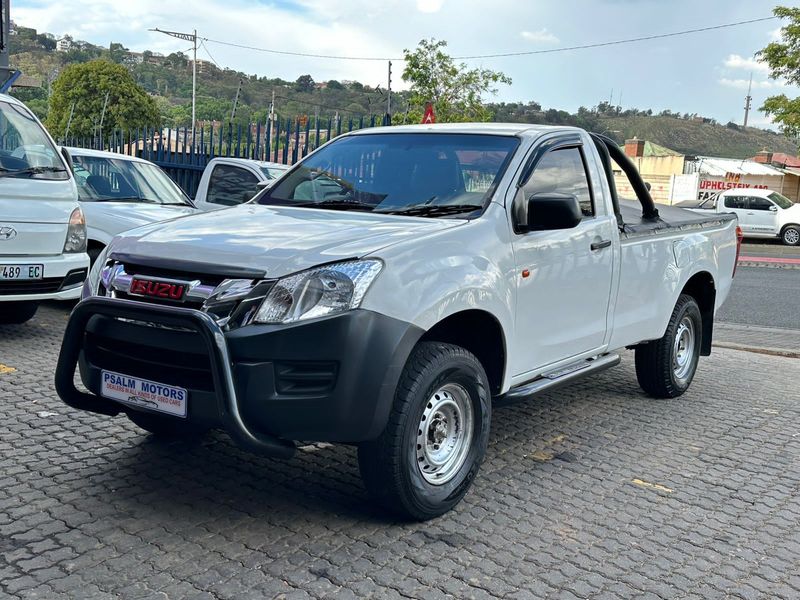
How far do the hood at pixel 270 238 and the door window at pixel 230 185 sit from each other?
732 centimetres

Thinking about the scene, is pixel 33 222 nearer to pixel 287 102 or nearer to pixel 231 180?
pixel 231 180

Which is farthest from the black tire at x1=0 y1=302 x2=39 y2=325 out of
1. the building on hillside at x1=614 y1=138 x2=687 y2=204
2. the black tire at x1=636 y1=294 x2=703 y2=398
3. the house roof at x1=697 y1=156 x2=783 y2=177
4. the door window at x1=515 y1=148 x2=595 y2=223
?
the house roof at x1=697 y1=156 x2=783 y2=177

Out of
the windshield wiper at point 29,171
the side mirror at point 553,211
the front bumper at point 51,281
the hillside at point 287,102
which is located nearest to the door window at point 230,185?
the windshield wiper at point 29,171

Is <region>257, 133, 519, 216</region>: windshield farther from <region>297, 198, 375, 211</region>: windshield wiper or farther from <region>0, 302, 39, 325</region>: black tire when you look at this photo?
<region>0, 302, 39, 325</region>: black tire

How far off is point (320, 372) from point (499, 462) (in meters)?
1.79

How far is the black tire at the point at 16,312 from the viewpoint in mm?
7875

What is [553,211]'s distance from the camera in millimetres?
4332

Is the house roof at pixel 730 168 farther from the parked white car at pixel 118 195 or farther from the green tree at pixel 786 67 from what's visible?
the parked white car at pixel 118 195

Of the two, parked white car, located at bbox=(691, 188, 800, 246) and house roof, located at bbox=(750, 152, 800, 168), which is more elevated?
house roof, located at bbox=(750, 152, 800, 168)

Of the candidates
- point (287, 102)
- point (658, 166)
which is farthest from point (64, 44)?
point (658, 166)

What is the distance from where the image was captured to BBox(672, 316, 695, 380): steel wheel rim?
6.64 meters

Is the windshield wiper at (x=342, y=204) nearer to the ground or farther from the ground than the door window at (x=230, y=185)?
farther from the ground

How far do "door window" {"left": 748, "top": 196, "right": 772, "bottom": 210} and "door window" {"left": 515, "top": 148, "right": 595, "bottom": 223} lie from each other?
2430 centimetres

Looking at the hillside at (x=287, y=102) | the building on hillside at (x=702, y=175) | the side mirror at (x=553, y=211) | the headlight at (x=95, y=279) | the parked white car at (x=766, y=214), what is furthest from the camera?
the hillside at (x=287, y=102)
